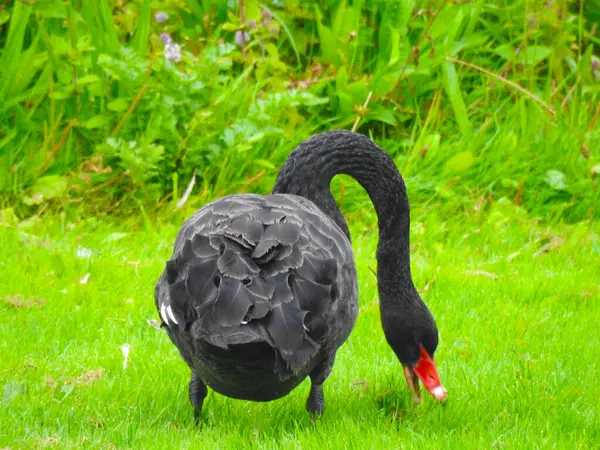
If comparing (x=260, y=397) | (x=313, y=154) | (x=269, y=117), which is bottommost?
(x=269, y=117)

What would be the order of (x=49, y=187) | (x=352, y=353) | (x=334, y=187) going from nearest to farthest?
(x=352, y=353), (x=49, y=187), (x=334, y=187)

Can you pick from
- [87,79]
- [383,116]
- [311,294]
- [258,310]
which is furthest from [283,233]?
[383,116]

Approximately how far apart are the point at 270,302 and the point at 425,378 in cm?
96

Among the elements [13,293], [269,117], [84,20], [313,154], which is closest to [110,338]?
[13,293]

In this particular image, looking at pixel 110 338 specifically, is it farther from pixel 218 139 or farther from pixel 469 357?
pixel 218 139

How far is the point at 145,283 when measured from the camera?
4.80 meters

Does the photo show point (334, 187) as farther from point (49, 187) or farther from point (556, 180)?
point (49, 187)

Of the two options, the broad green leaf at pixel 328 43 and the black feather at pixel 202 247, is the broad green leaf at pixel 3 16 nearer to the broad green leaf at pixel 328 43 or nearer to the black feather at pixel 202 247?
the broad green leaf at pixel 328 43

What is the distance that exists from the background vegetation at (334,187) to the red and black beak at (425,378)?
0.30 ft

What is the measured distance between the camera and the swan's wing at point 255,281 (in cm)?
253

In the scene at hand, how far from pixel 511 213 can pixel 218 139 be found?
201 cm

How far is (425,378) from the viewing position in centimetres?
328

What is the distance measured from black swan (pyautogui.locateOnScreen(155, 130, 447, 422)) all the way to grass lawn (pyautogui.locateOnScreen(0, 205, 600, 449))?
189 mm

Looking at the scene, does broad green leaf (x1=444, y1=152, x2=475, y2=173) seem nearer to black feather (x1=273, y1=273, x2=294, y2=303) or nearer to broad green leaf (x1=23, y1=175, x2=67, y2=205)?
broad green leaf (x1=23, y1=175, x2=67, y2=205)
